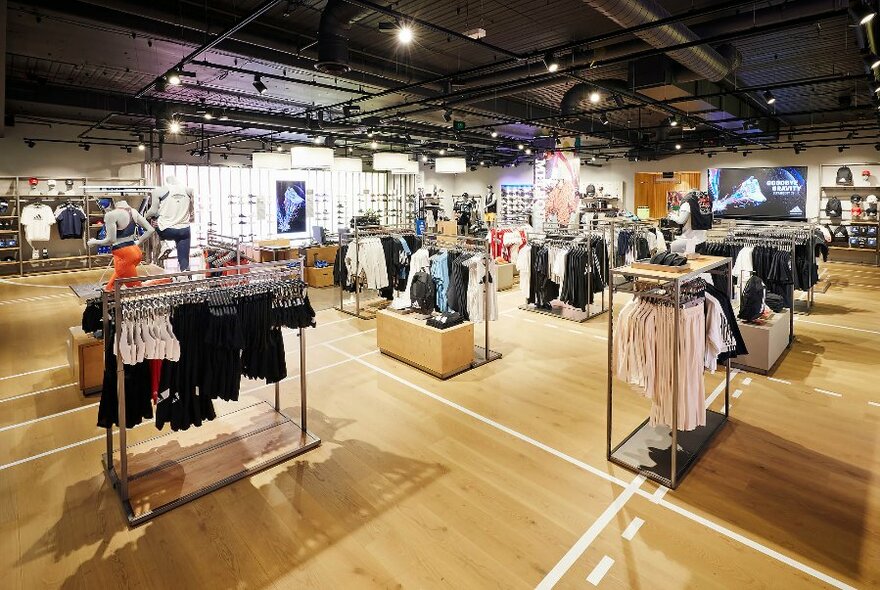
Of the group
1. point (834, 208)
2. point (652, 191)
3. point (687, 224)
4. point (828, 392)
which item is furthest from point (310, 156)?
point (834, 208)

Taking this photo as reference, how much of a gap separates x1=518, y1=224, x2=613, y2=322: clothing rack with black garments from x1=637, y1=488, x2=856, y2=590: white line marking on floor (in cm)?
471

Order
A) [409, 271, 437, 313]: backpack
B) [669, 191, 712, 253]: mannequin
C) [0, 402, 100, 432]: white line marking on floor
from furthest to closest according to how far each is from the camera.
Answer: [669, 191, 712, 253]: mannequin → [409, 271, 437, 313]: backpack → [0, 402, 100, 432]: white line marking on floor

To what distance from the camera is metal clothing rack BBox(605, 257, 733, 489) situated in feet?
11.5

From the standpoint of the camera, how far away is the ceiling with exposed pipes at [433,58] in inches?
204

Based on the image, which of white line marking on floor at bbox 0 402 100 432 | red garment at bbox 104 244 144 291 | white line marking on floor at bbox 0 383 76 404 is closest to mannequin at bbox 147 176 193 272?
red garment at bbox 104 244 144 291

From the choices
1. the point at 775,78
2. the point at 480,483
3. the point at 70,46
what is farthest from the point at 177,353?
the point at 775,78

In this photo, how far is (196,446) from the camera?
164 inches

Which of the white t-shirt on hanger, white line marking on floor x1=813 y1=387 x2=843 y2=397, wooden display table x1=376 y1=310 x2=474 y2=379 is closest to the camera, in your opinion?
white line marking on floor x1=813 y1=387 x2=843 y2=397

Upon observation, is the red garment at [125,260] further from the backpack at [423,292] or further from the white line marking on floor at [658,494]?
the white line marking on floor at [658,494]

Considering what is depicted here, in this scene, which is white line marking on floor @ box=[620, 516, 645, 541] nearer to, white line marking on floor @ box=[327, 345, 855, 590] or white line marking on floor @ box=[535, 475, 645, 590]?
white line marking on floor @ box=[535, 475, 645, 590]

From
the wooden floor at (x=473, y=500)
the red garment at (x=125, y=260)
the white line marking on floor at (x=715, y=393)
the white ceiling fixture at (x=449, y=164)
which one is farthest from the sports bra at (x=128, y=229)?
the white ceiling fixture at (x=449, y=164)

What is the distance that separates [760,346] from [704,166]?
1328 centimetres

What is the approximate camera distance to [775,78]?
A: 30.9ft

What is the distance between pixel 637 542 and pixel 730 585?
1.64ft
